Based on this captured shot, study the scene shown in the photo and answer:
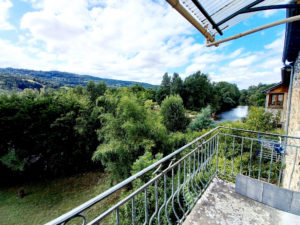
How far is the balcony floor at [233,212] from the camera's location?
133 cm

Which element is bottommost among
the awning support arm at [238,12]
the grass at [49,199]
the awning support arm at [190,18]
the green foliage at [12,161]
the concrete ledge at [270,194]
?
the grass at [49,199]

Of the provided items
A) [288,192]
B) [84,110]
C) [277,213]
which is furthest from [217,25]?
[84,110]

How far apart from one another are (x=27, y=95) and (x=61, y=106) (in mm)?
1567

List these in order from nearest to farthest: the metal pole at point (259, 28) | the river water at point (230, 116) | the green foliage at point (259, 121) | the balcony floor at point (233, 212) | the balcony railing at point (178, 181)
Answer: the balcony railing at point (178, 181) < the metal pole at point (259, 28) < the balcony floor at point (233, 212) < the green foliage at point (259, 121) < the river water at point (230, 116)

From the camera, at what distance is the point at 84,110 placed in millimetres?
7277

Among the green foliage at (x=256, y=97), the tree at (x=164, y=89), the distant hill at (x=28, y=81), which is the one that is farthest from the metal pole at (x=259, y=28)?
the tree at (x=164, y=89)

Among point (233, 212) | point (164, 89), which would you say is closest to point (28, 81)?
point (164, 89)

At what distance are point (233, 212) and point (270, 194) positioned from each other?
481 millimetres

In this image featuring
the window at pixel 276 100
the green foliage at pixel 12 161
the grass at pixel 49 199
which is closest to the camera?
the grass at pixel 49 199

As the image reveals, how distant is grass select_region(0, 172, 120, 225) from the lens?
15.6ft

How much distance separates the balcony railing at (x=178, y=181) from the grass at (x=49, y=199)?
864 mm

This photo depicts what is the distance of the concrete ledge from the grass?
5.12m

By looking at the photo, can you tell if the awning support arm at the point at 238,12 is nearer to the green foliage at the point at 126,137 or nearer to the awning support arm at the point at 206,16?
the awning support arm at the point at 206,16

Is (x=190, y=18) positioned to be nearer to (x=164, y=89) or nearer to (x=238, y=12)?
(x=238, y=12)
